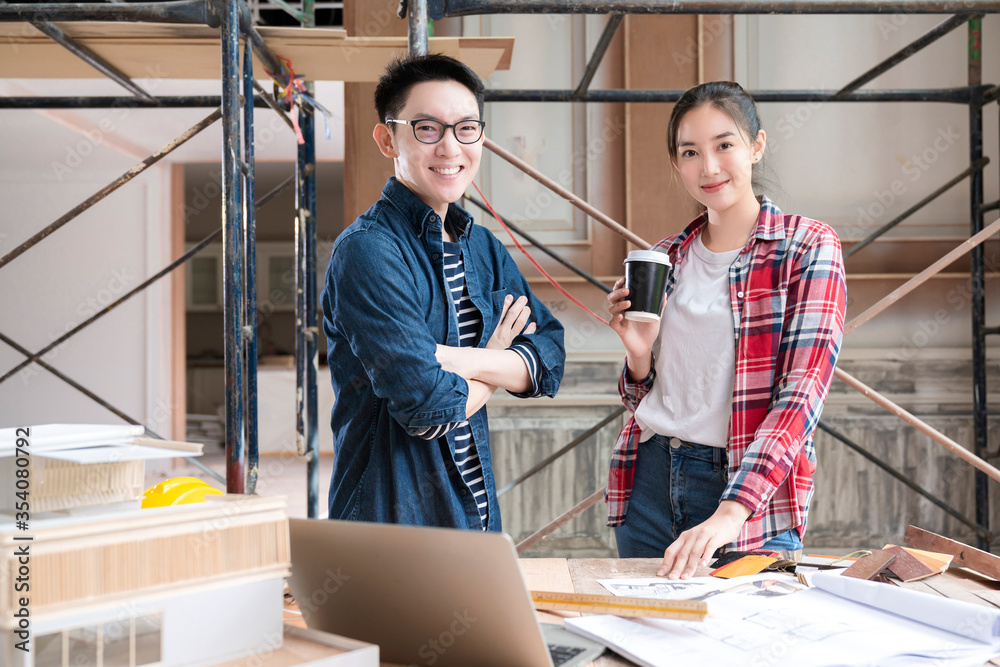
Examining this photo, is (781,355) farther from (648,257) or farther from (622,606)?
(622,606)

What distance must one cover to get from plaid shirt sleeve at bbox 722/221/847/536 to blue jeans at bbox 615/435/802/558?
0.23 ft

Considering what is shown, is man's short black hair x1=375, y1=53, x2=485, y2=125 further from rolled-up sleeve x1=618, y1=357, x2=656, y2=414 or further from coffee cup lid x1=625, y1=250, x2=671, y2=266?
rolled-up sleeve x1=618, y1=357, x2=656, y2=414

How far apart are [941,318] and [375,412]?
3444 mm

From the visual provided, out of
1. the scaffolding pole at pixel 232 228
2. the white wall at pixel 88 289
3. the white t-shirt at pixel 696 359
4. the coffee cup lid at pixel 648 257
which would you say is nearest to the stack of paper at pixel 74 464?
the coffee cup lid at pixel 648 257

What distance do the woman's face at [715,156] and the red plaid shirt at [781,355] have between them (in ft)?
0.29

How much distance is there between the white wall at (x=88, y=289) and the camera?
6473 millimetres

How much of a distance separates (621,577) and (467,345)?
537 mm

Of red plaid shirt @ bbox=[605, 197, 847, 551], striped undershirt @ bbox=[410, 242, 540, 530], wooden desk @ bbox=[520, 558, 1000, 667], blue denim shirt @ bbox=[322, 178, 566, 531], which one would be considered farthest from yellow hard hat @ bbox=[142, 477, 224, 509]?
red plaid shirt @ bbox=[605, 197, 847, 551]

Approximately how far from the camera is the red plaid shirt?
133 cm

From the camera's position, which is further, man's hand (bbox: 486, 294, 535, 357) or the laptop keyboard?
man's hand (bbox: 486, 294, 535, 357)

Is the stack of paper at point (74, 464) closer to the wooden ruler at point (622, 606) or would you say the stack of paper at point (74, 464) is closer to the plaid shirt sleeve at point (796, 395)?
the wooden ruler at point (622, 606)

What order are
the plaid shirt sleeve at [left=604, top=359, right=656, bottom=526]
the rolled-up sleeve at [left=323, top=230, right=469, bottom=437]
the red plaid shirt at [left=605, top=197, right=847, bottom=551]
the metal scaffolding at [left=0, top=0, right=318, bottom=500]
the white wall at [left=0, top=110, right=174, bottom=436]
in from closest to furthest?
1. the rolled-up sleeve at [left=323, top=230, right=469, bottom=437]
2. the red plaid shirt at [left=605, top=197, right=847, bottom=551]
3. the plaid shirt sleeve at [left=604, top=359, right=656, bottom=526]
4. the metal scaffolding at [left=0, top=0, right=318, bottom=500]
5. the white wall at [left=0, top=110, right=174, bottom=436]

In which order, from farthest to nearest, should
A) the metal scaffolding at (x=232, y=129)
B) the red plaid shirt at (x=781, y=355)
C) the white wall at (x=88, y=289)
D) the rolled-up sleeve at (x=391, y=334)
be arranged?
the white wall at (x=88, y=289) → the metal scaffolding at (x=232, y=129) → the red plaid shirt at (x=781, y=355) → the rolled-up sleeve at (x=391, y=334)

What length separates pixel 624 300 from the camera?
1.43 meters
